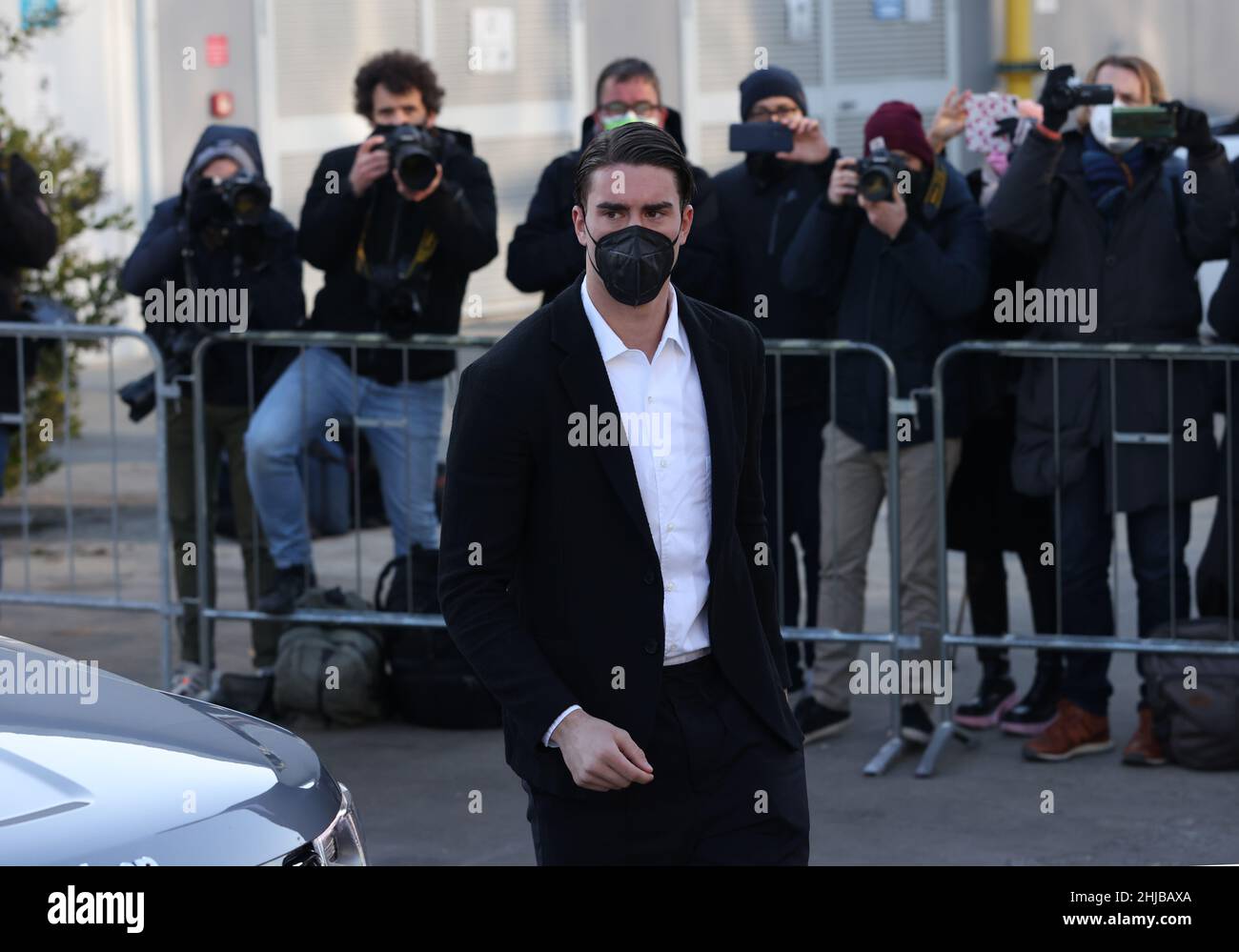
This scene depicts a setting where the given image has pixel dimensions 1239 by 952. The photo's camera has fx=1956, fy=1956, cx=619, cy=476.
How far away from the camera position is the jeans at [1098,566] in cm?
625

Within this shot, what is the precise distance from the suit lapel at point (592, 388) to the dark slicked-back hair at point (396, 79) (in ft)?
12.2

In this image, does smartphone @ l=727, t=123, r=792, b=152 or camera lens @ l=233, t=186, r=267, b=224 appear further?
camera lens @ l=233, t=186, r=267, b=224

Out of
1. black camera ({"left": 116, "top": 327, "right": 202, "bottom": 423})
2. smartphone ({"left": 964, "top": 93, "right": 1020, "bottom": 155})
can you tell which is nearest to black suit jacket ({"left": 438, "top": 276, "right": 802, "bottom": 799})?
black camera ({"left": 116, "top": 327, "right": 202, "bottom": 423})

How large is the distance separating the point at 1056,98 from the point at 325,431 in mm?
2684

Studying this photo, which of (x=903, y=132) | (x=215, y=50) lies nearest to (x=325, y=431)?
(x=903, y=132)

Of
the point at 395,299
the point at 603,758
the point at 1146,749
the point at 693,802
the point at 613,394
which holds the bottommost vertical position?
the point at 1146,749

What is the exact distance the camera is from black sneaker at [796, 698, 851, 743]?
648cm

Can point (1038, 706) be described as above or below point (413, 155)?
below

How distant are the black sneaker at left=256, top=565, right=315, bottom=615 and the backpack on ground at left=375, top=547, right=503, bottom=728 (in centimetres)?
28

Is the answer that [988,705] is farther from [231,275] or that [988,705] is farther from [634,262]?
[634,262]

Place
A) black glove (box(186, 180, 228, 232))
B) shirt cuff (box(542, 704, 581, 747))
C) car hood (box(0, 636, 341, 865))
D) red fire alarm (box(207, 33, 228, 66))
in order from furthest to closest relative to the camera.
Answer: red fire alarm (box(207, 33, 228, 66)) < black glove (box(186, 180, 228, 232)) < shirt cuff (box(542, 704, 581, 747)) < car hood (box(0, 636, 341, 865))

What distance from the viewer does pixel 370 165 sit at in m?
6.55

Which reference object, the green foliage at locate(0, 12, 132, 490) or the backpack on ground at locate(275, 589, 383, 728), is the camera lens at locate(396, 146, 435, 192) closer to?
the backpack on ground at locate(275, 589, 383, 728)

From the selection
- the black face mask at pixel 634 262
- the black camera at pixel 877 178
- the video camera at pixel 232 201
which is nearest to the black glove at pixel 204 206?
the video camera at pixel 232 201
